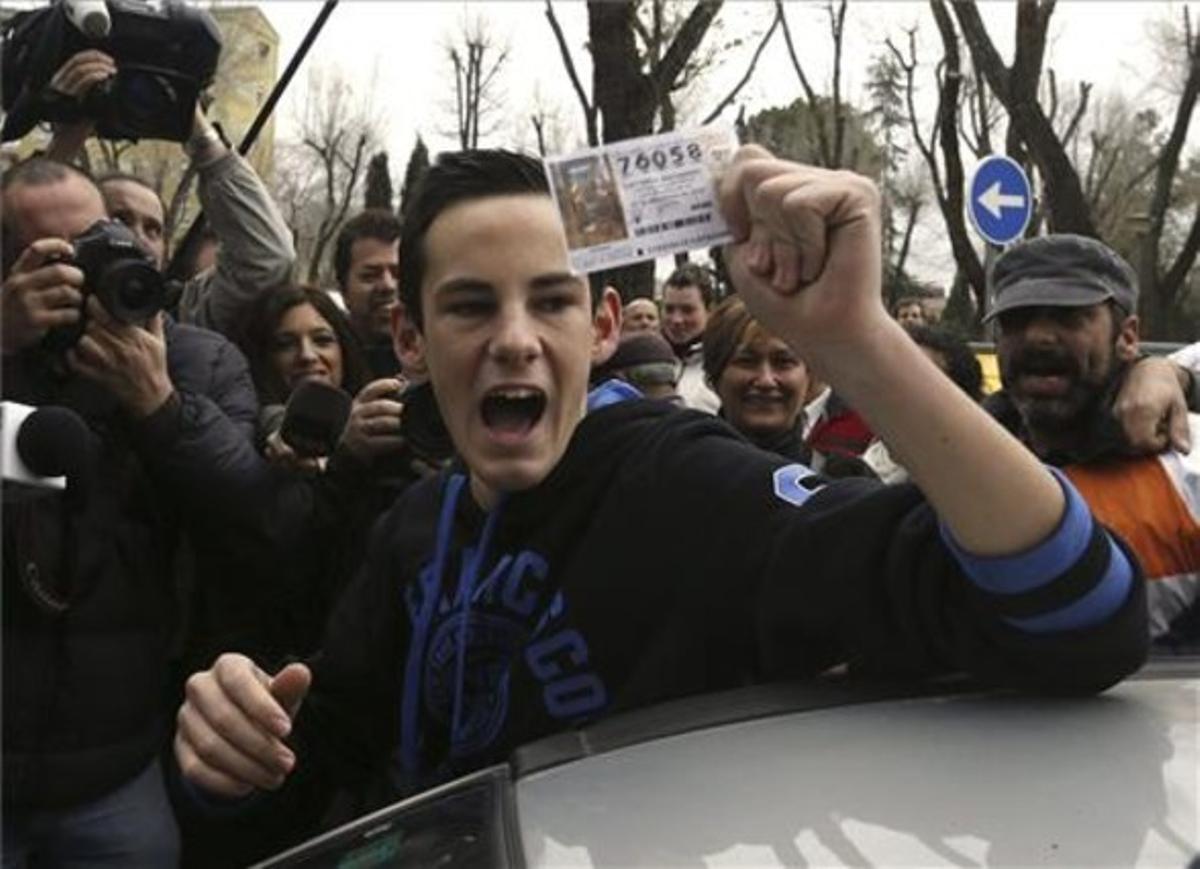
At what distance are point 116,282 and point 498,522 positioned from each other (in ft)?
3.12

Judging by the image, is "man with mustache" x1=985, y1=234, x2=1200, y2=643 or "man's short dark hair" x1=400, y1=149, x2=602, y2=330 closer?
"man's short dark hair" x1=400, y1=149, x2=602, y2=330

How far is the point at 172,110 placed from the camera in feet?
10.4

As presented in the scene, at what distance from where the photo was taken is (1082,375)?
321 cm

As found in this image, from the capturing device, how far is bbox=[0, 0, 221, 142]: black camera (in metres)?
2.98

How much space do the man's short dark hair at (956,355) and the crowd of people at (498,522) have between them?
1.11m

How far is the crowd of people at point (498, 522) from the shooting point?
4.39 feet

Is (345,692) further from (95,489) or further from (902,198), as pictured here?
(902,198)

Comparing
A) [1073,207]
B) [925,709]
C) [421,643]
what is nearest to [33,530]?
[421,643]

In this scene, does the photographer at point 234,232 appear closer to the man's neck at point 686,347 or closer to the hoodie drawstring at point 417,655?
the hoodie drawstring at point 417,655

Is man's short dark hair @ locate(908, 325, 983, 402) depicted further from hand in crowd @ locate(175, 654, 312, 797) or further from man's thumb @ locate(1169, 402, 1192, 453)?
hand in crowd @ locate(175, 654, 312, 797)

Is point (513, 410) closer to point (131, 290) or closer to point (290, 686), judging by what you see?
A: point (290, 686)

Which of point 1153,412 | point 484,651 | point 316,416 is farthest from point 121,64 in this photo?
point 1153,412

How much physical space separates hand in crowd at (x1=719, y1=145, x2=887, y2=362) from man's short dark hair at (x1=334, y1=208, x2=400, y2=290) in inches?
110

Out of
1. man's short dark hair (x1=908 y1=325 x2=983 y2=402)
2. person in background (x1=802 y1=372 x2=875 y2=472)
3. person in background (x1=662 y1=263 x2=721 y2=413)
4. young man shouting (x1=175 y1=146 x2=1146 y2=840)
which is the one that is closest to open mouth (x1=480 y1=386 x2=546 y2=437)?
young man shouting (x1=175 y1=146 x2=1146 y2=840)
